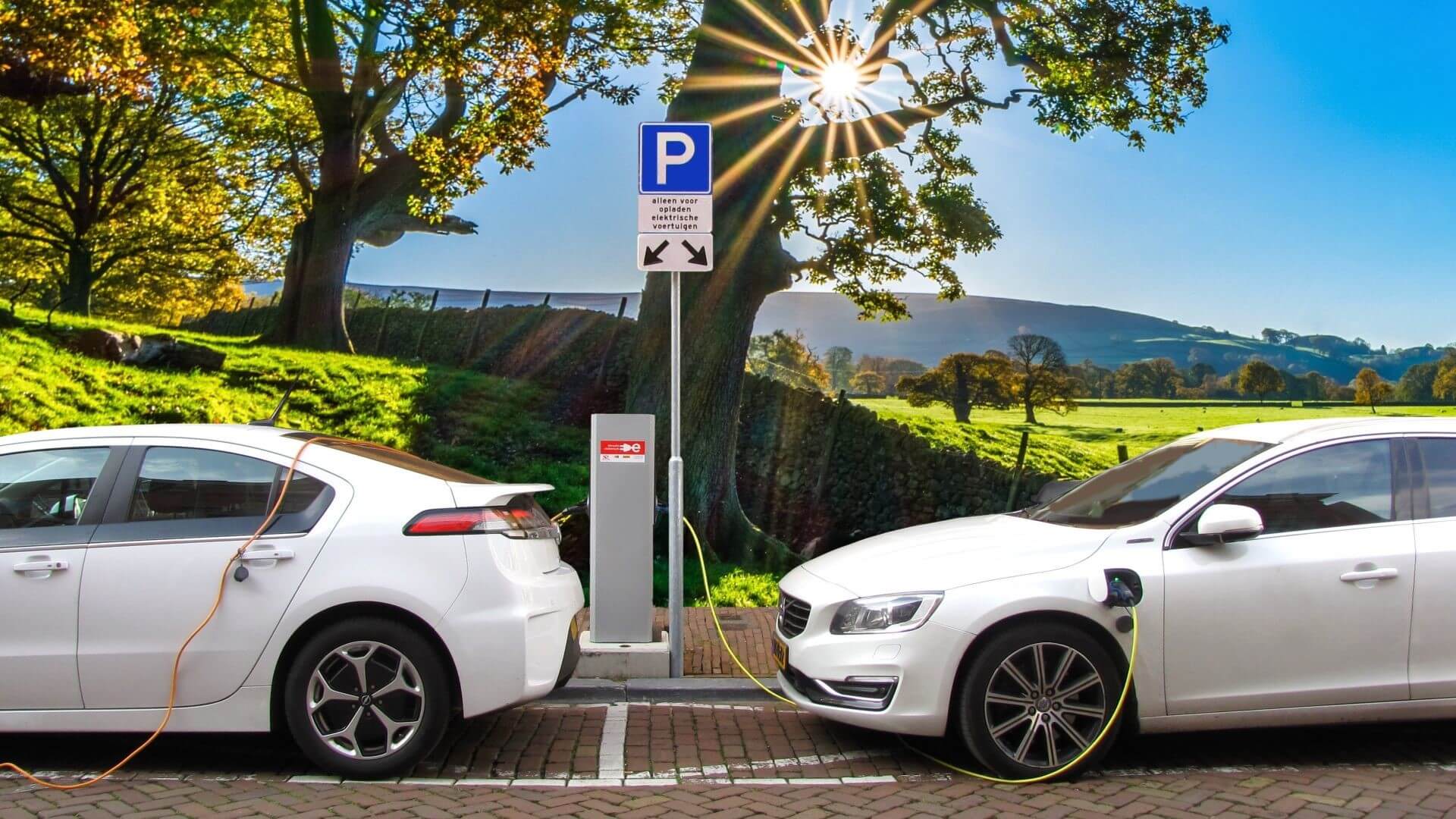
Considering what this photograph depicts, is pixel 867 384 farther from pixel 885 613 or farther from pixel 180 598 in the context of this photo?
pixel 180 598

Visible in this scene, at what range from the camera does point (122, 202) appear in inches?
496

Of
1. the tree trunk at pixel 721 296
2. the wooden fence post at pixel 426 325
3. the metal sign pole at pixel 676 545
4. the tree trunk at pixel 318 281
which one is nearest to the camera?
the metal sign pole at pixel 676 545

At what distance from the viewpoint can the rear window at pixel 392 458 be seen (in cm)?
529

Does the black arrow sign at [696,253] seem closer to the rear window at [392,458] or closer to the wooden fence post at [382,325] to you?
the rear window at [392,458]

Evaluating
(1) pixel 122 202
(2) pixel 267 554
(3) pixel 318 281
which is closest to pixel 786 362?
(3) pixel 318 281

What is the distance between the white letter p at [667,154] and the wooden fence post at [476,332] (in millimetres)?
6807

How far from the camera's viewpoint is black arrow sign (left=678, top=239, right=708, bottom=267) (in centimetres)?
688

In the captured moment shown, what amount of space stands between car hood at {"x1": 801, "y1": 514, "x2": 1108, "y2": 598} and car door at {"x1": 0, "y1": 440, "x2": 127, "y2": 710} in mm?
3170

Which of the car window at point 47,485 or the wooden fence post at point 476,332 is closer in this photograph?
the car window at point 47,485

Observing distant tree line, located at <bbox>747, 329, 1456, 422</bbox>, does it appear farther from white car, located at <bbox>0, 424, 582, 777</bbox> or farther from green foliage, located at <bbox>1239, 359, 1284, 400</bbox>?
white car, located at <bbox>0, 424, 582, 777</bbox>

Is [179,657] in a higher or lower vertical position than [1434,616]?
lower

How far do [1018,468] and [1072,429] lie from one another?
2.45 feet

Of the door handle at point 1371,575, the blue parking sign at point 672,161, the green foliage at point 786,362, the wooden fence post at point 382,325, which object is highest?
the blue parking sign at point 672,161

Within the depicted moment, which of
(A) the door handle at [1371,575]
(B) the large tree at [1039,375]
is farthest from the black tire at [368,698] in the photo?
(B) the large tree at [1039,375]
